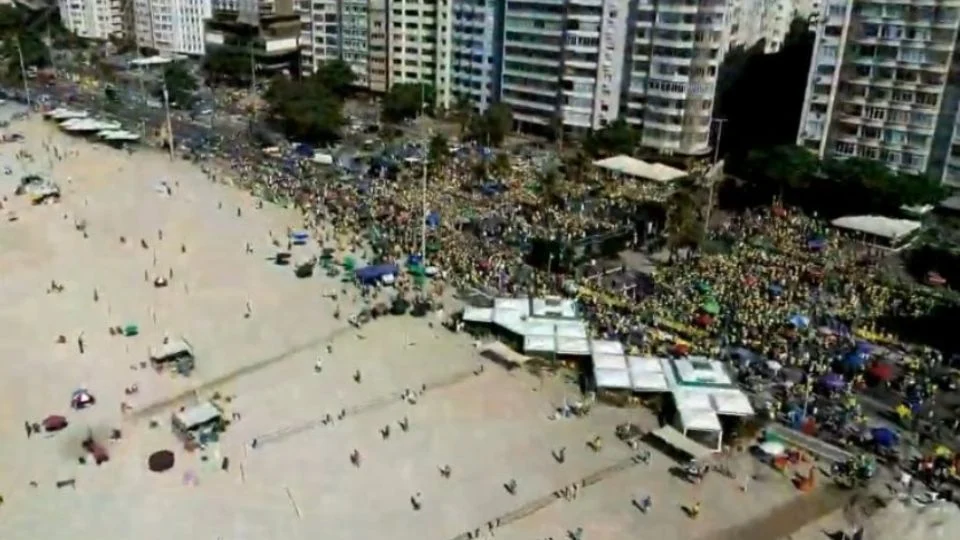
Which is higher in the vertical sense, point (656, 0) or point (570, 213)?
point (656, 0)

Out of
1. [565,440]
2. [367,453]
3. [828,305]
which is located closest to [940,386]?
[828,305]

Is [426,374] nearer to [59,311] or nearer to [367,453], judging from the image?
[367,453]

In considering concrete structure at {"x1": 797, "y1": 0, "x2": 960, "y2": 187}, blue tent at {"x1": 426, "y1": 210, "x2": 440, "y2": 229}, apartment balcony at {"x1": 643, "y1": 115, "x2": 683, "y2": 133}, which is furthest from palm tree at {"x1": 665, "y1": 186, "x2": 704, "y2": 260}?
apartment balcony at {"x1": 643, "y1": 115, "x2": 683, "y2": 133}

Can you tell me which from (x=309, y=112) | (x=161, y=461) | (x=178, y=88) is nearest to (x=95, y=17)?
(x=178, y=88)

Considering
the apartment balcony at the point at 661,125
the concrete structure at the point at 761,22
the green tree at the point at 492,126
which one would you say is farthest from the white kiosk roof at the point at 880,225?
the green tree at the point at 492,126

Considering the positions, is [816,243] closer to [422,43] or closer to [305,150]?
[305,150]
